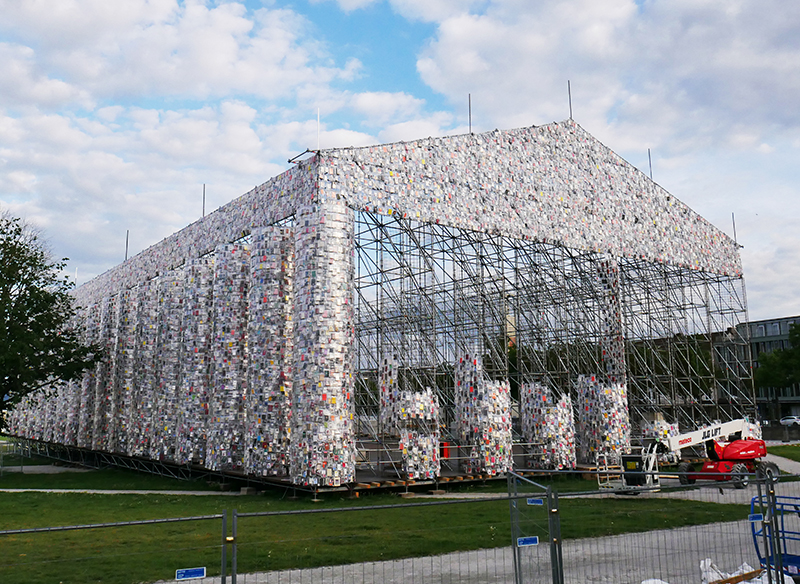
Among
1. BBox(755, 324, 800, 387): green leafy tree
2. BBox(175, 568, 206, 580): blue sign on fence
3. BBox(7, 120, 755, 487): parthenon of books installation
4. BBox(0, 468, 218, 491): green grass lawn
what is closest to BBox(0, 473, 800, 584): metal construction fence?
BBox(175, 568, 206, 580): blue sign on fence

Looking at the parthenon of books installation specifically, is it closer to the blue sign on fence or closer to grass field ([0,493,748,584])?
grass field ([0,493,748,584])

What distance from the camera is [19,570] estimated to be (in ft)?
26.6

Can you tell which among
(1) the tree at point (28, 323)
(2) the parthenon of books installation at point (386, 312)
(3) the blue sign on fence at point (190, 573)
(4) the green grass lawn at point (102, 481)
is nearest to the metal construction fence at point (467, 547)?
A: (3) the blue sign on fence at point (190, 573)

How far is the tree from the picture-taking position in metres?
21.9

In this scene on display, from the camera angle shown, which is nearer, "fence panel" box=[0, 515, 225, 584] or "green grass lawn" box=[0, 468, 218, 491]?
"fence panel" box=[0, 515, 225, 584]

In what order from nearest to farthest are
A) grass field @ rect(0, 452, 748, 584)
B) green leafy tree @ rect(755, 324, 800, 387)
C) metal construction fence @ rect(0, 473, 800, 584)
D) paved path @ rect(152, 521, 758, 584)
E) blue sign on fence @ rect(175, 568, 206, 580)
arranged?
blue sign on fence @ rect(175, 568, 206, 580) → metal construction fence @ rect(0, 473, 800, 584) → paved path @ rect(152, 521, 758, 584) → grass field @ rect(0, 452, 748, 584) → green leafy tree @ rect(755, 324, 800, 387)

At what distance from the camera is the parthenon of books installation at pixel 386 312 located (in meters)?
15.3

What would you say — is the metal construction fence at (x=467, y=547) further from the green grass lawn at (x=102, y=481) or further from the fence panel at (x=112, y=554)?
the green grass lawn at (x=102, y=481)

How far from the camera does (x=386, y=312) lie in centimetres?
2917

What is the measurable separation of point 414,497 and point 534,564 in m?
8.53

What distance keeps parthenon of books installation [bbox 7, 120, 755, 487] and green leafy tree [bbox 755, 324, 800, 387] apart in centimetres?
1832

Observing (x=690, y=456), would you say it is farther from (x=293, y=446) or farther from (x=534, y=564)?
(x=534, y=564)

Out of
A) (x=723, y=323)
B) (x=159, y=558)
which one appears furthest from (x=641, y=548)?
(x=723, y=323)

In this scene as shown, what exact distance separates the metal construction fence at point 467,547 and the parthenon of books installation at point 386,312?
4.17 metres
